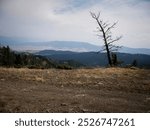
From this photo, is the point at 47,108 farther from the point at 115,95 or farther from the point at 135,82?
the point at 135,82

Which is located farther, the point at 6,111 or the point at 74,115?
the point at 6,111

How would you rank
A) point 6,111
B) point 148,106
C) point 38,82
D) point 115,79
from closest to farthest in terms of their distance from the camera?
point 6,111 < point 148,106 < point 38,82 < point 115,79

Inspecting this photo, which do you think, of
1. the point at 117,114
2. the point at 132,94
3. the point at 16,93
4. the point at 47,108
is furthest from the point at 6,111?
the point at 132,94

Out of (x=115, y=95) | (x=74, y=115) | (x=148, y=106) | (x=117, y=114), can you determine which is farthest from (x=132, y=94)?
(x=74, y=115)

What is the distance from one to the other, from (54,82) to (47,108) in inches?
180

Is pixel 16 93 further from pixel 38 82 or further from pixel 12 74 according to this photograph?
pixel 12 74

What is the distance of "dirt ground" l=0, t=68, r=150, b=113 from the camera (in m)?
8.94

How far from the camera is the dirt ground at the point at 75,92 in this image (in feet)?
29.3

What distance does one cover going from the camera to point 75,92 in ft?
36.7

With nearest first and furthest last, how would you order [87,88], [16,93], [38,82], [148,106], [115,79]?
[148,106], [16,93], [87,88], [38,82], [115,79]

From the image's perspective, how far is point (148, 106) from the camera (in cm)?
930

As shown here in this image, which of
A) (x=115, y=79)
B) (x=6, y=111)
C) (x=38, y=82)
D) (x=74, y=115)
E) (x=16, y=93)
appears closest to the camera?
(x=74, y=115)

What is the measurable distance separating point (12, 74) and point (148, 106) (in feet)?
27.4

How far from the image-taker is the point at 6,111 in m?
8.59
